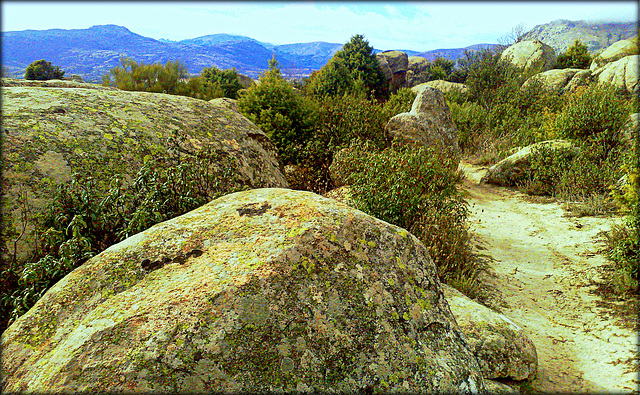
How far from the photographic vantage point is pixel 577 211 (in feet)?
22.7

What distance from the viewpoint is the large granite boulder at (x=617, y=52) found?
65.1 feet

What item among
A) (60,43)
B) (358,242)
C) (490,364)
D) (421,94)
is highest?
(60,43)

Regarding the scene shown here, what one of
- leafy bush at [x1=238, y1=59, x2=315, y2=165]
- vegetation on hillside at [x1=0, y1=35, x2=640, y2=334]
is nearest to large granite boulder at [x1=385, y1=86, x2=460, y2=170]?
vegetation on hillside at [x1=0, y1=35, x2=640, y2=334]

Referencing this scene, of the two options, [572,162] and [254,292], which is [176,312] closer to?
[254,292]

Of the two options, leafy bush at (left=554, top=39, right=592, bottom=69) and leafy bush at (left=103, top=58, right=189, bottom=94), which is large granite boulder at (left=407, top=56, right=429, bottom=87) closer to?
leafy bush at (left=554, top=39, right=592, bottom=69)

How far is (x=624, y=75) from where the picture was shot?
15.9m

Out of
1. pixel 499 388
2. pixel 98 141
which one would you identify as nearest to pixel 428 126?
pixel 499 388

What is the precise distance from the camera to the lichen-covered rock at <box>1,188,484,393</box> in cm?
145

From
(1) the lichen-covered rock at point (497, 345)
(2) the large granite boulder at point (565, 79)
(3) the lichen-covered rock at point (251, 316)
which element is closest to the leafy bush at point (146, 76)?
(3) the lichen-covered rock at point (251, 316)

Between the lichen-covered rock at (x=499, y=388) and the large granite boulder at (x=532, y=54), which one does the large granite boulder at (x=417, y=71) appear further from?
the lichen-covered rock at (x=499, y=388)

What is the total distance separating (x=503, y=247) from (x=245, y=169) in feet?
14.9

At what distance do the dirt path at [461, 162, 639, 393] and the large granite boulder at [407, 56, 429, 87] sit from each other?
60.2ft

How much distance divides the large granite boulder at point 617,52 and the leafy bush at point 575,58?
2.01m

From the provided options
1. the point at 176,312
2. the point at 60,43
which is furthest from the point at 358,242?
the point at 60,43
